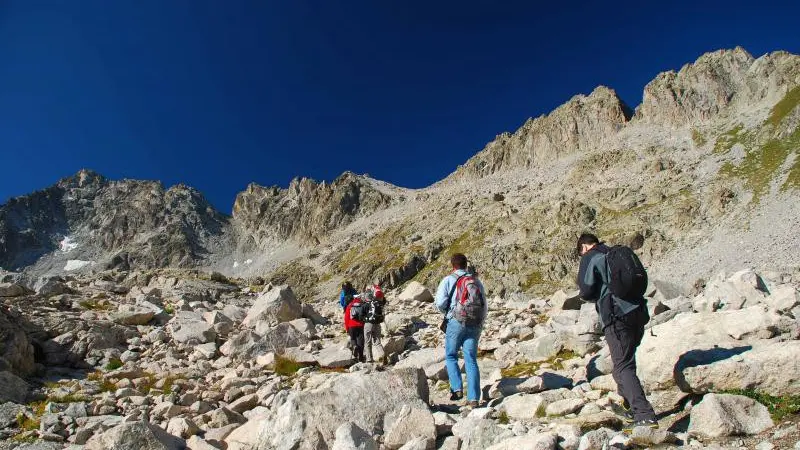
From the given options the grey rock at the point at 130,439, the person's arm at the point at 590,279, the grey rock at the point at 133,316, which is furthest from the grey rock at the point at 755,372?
the grey rock at the point at 133,316

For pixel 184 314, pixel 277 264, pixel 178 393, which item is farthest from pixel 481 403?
pixel 277 264

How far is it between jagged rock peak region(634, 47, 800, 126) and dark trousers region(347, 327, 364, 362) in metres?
140

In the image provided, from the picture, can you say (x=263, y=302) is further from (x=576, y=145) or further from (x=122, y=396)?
(x=576, y=145)

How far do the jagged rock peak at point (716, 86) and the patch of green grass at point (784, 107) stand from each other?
3.77 meters

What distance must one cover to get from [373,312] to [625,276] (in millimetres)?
9616

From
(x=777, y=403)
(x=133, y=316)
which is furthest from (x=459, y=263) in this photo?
(x=133, y=316)

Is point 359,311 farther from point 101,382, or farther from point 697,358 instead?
point 697,358

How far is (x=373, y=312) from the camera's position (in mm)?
15312

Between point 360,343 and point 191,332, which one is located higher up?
point 191,332

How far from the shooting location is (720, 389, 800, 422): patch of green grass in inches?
224

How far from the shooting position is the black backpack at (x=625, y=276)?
22.8ft

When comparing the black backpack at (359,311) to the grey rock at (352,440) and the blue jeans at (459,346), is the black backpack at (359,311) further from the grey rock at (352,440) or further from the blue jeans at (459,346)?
the grey rock at (352,440)

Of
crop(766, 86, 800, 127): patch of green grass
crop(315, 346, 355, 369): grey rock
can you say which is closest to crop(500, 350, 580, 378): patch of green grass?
crop(315, 346, 355, 369): grey rock

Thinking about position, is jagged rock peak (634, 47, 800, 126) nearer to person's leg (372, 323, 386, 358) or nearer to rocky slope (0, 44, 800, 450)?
rocky slope (0, 44, 800, 450)
